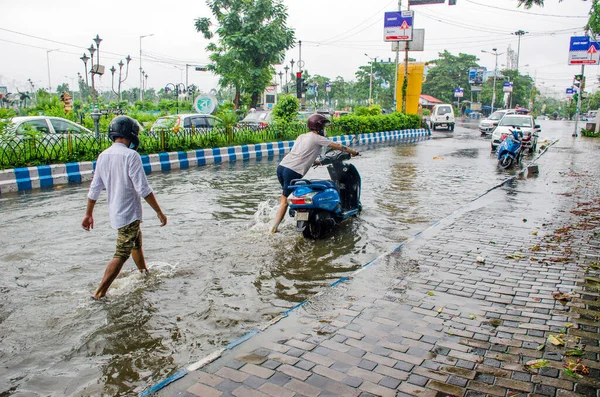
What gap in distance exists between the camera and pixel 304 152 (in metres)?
6.64

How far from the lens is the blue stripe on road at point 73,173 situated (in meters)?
11.3

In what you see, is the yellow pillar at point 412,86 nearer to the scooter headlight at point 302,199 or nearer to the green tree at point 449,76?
the scooter headlight at point 302,199

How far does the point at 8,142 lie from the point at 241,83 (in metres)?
19.6

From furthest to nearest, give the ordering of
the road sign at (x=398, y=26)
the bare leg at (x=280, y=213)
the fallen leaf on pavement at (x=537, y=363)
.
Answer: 1. the road sign at (x=398, y=26)
2. the bare leg at (x=280, y=213)
3. the fallen leaf on pavement at (x=537, y=363)

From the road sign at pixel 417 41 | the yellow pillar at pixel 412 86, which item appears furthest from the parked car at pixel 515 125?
the road sign at pixel 417 41

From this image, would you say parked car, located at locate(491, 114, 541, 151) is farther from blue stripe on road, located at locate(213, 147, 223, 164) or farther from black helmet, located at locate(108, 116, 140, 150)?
black helmet, located at locate(108, 116, 140, 150)

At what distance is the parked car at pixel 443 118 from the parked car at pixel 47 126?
27.8m

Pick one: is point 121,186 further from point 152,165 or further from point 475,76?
point 475,76

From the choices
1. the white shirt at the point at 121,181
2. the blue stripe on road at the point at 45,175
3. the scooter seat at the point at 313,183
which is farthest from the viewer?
the blue stripe on road at the point at 45,175

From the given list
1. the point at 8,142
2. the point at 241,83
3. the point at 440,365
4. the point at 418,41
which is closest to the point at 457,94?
the point at 418,41

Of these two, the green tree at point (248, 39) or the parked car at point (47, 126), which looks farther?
the green tree at point (248, 39)

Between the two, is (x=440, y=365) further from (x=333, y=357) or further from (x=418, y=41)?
(x=418, y=41)

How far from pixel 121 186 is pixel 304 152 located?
284cm

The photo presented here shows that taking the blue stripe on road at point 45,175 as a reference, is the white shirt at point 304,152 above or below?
above
